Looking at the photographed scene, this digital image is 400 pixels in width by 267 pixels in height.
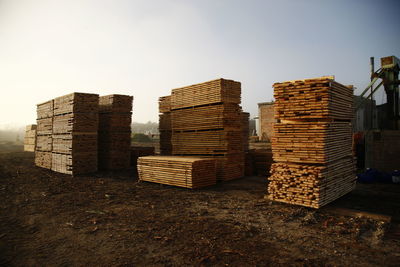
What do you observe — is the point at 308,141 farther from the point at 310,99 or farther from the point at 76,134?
the point at 76,134

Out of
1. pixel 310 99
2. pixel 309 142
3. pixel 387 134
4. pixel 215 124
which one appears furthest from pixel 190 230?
pixel 387 134

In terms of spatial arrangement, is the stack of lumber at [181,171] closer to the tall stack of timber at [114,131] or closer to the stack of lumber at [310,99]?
the stack of lumber at [310,99]

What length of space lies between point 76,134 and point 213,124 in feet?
21.4

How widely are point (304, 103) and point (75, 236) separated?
6.22m

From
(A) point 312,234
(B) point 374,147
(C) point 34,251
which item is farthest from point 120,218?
(B) point 374,147

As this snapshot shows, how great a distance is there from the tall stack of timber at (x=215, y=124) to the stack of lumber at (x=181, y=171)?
3.21ft

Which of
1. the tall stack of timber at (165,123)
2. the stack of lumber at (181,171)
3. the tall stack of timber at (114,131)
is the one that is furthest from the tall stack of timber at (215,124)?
the tall stack of timber at (114,131)

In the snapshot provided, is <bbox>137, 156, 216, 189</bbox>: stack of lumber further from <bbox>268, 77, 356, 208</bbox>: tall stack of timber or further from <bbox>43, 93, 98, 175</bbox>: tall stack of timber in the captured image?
<bbox>43, 93, 98, 175</bbox>: tall stack of timber

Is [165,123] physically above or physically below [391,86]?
below

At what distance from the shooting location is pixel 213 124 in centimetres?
1027

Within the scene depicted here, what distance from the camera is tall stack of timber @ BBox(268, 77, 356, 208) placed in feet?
21.4

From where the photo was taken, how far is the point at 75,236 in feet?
16.5

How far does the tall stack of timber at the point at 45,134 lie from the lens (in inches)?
545

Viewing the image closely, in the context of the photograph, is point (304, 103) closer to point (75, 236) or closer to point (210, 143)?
point (210, 143)
